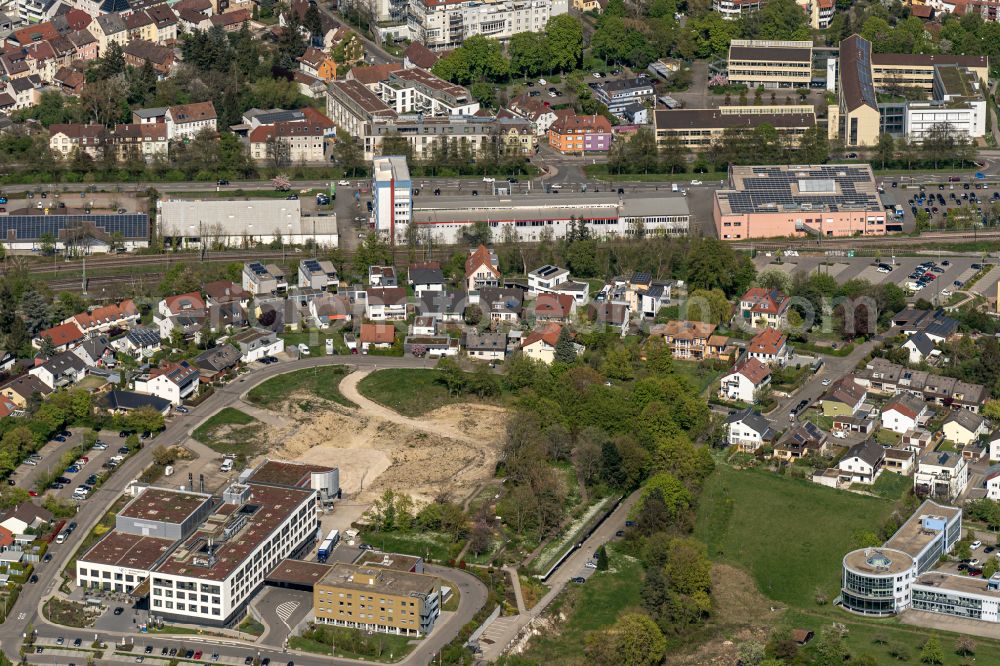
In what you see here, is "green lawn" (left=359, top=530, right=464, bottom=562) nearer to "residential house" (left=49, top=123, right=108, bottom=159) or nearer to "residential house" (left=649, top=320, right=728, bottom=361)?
"residential house" (left=649, top=320, right=728, bottom=361)

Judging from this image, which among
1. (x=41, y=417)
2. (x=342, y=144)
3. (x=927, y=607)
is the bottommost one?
(x=927, y=607)

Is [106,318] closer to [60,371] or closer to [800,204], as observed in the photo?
[60,371]

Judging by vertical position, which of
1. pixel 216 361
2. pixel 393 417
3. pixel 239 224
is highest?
pixel 239 224

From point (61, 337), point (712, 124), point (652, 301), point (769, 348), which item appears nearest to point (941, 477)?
point (769, 348)

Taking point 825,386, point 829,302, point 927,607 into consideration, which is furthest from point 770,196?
point 927,607

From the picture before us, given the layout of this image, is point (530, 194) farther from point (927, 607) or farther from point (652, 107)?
point (927, 607)

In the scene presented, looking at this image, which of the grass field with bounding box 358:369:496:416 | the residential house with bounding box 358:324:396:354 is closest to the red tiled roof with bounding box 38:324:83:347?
the residential house with bounding box 358:324:396:354
